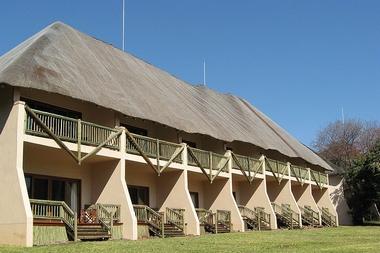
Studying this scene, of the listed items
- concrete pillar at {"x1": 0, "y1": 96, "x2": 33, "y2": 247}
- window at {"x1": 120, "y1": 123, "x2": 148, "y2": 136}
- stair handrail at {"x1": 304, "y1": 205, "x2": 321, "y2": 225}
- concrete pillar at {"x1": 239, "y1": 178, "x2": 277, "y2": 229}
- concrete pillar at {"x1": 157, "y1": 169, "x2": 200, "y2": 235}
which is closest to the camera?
concrete pillar at {"x1": 0, "y1": 96, "x2": 33, "y2": 247}

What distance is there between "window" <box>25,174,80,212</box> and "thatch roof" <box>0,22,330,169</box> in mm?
3956

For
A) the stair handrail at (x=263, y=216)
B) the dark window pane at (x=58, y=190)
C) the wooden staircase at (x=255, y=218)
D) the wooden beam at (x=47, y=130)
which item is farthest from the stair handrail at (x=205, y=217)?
the wooden beam at (x=47, y=130)

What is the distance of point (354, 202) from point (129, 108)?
2794 cm

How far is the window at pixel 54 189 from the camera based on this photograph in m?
19.5

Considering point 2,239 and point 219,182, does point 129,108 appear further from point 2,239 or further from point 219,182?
point 219,182

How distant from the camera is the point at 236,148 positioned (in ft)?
113

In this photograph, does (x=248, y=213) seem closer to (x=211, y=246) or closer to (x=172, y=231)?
(x=172, y=231)

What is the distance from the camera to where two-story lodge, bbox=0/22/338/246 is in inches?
673

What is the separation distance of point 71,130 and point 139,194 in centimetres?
756

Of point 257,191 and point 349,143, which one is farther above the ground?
point 349,143

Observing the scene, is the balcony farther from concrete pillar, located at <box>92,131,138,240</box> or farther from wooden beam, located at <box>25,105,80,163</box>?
concrete pillar, located at <box>92,131,138,240</box>

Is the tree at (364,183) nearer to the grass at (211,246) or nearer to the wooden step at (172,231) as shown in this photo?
the wooden step at (172,231)

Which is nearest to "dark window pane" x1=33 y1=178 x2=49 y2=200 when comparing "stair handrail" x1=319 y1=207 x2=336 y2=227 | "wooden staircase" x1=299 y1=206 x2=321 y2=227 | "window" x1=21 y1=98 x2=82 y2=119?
"window" x1=21 y1=98 x2=82 y2=119

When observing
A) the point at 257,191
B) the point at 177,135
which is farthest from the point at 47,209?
the point at 257,191
